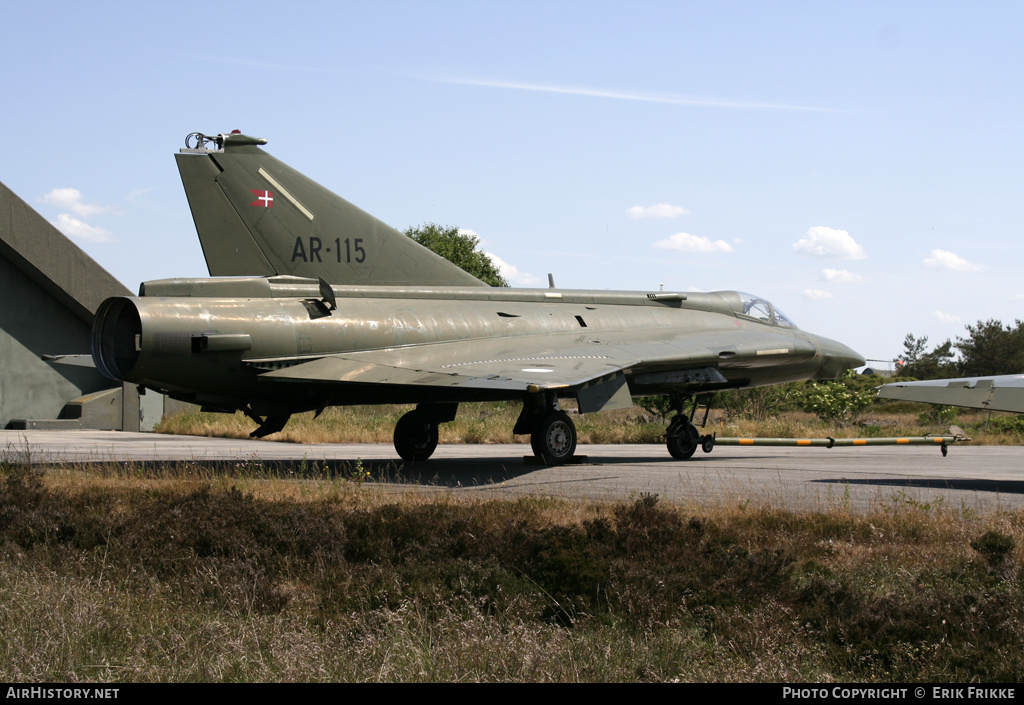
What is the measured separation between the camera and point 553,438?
15117 millimetres

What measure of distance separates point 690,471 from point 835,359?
662 centimetres

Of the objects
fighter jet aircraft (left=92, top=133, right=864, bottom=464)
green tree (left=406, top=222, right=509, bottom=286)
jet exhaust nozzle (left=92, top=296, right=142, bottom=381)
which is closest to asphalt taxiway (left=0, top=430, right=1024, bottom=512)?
fighter jet aircraft (left=92, top=133, right=864, bottom=464)

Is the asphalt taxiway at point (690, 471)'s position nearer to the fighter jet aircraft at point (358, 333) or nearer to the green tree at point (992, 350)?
the fighter jet aircraft at point (358, 333)

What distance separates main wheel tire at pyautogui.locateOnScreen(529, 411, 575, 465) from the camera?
15.0m

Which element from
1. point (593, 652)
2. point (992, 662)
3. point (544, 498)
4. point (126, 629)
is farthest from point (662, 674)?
point (544, 498)

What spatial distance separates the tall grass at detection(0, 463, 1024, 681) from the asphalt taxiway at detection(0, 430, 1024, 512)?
167 centimetres

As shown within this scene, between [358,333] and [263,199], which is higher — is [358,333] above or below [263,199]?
below

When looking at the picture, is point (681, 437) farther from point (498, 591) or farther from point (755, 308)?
point (498, 591)

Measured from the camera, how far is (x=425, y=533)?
800 centimetres

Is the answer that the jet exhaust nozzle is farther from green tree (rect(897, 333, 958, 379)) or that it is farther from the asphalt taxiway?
green tree (rect(897, 333, 958, 379))

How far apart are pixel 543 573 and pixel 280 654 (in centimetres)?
236

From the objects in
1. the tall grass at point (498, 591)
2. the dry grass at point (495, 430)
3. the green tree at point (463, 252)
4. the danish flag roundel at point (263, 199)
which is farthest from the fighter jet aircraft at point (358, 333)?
the green tree at point (463, 252)

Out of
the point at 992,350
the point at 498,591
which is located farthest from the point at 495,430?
the point at 992,350

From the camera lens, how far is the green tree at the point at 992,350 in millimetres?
67812
